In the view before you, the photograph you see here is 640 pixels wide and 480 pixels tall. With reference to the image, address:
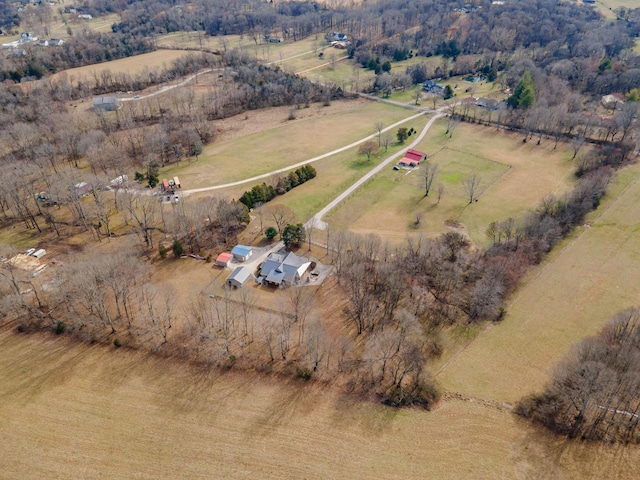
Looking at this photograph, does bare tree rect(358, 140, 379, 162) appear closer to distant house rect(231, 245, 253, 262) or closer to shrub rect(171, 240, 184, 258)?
distant house rect(231, 245, 253, 262)

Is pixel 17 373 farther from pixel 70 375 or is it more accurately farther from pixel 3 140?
pixel 3 140

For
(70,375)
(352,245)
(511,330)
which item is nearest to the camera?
(70,375)

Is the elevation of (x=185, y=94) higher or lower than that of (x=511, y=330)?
higher

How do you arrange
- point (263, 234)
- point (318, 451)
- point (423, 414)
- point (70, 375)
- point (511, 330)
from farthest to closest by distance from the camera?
point (263, 234) < point (511, 330) < point (70, 375) < point (423, 414) < point (318, 451)

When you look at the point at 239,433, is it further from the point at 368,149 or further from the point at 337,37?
the point at 337,37

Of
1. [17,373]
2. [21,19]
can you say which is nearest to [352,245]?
[17,373]

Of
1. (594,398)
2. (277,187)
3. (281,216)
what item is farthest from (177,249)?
(594,398)

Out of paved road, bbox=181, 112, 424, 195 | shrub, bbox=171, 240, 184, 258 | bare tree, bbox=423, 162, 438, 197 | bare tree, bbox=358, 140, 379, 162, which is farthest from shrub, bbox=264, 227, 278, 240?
bare tree, bbox=358, 140, 379, 162
